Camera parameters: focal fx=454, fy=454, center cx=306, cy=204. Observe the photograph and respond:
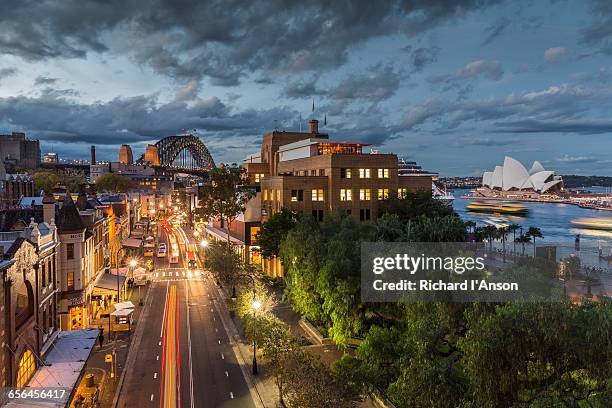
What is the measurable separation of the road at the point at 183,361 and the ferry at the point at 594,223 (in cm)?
16151

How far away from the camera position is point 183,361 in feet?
120

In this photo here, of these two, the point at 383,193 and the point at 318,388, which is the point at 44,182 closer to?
the point at 383,193

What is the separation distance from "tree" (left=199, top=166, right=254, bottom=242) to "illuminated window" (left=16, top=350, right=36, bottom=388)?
50.4 meters

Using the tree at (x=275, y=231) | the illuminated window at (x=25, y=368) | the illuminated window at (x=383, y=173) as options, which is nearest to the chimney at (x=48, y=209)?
the illuminated window at (x=25, y=368)

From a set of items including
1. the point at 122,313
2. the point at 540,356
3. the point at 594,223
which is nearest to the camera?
the point at 540,356

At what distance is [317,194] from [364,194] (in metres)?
7.38

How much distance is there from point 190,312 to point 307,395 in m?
32.1

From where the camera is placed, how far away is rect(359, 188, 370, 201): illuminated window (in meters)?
70.4

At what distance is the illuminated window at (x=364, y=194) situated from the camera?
2773 inches

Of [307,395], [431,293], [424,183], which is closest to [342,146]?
[424,183]

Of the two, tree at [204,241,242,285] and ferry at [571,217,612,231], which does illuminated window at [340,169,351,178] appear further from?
ferry at [571,217,612,231]

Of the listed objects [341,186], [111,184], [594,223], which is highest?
[111,184]

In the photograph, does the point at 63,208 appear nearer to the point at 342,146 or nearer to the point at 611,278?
the point at 342,146

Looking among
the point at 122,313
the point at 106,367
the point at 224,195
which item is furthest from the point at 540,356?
the point at 224,195
